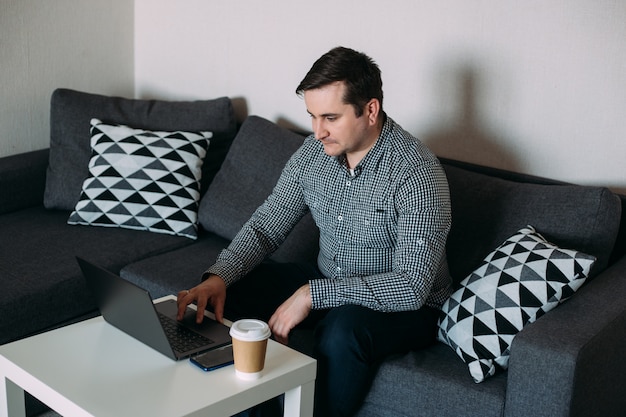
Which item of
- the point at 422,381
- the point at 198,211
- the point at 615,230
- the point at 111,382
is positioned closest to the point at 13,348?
the point at 111,382

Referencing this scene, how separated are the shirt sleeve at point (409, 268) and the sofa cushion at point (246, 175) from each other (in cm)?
78

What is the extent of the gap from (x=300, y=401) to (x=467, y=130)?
1.23 m

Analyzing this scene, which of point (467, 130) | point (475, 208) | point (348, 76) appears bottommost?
point (475, 208)

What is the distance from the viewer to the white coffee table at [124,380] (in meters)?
1.65

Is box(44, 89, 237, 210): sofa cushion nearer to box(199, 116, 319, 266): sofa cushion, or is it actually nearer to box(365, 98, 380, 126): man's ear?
box(199, 116, 319, 266): sofa cushion

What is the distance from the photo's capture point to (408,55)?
2795mm

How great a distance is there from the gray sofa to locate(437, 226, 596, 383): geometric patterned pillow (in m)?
0.04

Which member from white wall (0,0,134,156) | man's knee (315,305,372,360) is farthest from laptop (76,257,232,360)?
white wall (0,0,134,156)

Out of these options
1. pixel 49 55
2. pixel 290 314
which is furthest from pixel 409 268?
pixel 49 55

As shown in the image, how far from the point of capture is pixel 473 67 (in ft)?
8.72

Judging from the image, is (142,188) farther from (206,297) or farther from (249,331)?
(249,331)

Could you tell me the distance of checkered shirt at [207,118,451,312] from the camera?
209 centimetres

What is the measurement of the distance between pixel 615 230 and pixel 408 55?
3.07ft

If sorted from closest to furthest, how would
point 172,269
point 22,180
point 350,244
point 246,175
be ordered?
point 350,244 → point 172,269 → point 246,175 → point 22,180
